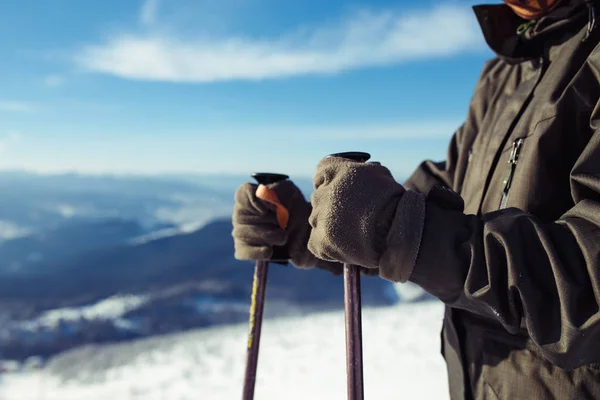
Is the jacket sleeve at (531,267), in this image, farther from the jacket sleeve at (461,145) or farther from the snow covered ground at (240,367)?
the snow covered ground at (240,367)

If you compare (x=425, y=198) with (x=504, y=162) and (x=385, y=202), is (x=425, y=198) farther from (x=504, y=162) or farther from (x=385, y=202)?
(x=504, y=162)

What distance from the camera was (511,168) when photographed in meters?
1.40

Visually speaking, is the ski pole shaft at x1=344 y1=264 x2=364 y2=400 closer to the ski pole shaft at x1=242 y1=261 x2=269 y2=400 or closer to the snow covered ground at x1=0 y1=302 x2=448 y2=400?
the ski pole shaft at x1=242 y1=261 x2=269 y2=400

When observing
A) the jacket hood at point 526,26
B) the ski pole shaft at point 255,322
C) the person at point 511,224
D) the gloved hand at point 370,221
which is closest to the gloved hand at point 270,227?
the person at point 511,224

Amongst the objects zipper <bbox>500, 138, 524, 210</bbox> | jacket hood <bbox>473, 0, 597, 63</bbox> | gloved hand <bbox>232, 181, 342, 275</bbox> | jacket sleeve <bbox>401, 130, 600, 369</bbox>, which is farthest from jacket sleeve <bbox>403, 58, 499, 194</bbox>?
jacket sleeve <bbox>401, 130, 600, 369</bbox>

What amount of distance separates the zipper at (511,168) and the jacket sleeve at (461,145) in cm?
41

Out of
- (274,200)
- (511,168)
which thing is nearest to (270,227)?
(274,200)

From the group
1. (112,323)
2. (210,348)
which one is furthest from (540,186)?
(112,323)

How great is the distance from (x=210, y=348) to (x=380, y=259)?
144 inches

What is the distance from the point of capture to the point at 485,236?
3.45ft

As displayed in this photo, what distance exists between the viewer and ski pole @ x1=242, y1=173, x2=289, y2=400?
179cm

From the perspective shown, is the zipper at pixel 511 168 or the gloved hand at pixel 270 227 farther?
the gloved hand at pixel 270 227

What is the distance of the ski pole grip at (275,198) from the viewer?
5.84 ft

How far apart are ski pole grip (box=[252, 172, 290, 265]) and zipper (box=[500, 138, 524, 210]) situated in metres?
0.81
